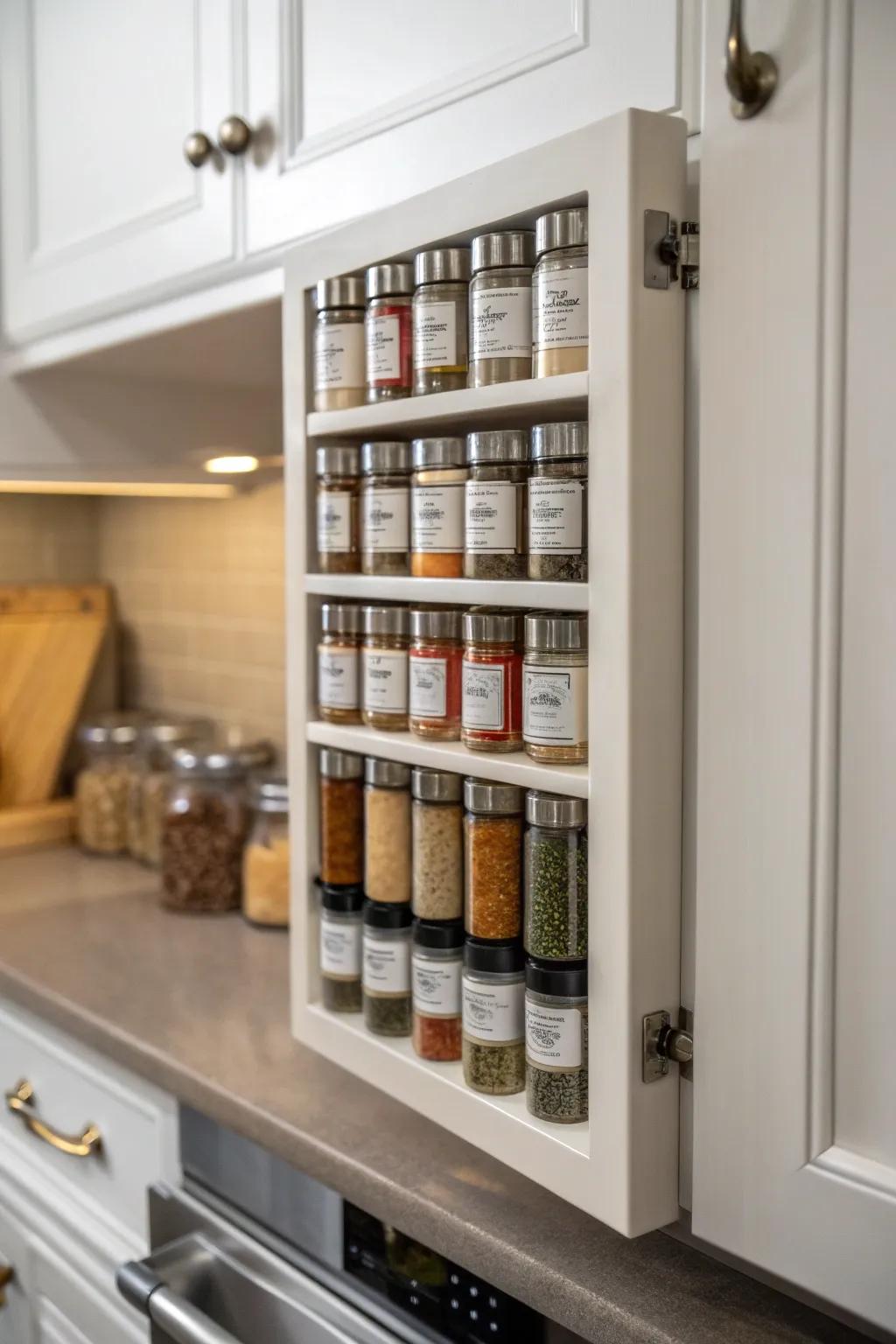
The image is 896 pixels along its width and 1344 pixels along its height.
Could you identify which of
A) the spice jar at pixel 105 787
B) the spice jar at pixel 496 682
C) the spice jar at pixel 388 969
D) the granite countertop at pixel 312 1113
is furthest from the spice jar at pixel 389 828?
the spice jar at pixel 105 787

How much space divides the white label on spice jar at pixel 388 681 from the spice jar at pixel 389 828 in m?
0.05

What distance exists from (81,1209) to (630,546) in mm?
1066

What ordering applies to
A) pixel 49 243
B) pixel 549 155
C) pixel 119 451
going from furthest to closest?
1. pixel 119 451
2. pixel 49 243
3. pixel 549 155

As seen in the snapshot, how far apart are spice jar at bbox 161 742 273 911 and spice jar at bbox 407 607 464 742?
893mm

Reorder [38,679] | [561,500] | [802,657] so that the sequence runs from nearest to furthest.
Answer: [802,657] → [561,500] → [38,679]

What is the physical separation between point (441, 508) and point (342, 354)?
17 centimetres

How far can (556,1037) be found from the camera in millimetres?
830

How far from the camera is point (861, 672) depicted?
2.22 ft

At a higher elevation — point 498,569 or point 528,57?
point 528,57

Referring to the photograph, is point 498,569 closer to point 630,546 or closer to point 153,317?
point 630,546

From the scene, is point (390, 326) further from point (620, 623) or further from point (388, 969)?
point (388, 969)

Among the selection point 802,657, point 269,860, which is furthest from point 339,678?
point 269,860

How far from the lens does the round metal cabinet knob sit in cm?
119

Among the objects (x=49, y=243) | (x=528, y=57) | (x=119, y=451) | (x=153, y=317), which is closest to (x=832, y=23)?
(x=528, y=57)
